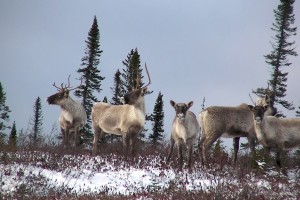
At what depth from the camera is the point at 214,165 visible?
15242 millimetres

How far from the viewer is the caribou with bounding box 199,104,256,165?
15.3 metres

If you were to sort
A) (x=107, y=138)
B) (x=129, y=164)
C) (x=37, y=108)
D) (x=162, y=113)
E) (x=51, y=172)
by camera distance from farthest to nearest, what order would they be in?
(x=37, y=108), (x=162, y=113), (x=107, y=138), (x=129, y=164), (x=51, y=172)

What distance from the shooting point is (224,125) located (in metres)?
15.4

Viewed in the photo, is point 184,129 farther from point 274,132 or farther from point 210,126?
point 274,132

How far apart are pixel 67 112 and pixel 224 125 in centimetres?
720

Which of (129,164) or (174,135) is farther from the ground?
(174,135)

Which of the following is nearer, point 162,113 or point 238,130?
point 238,130

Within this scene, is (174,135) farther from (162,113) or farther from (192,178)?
(162,113)

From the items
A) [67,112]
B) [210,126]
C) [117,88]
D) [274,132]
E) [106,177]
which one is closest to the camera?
[106,177]

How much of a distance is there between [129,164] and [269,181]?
15.1 ft

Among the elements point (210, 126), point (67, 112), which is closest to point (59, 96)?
point (67, 112)

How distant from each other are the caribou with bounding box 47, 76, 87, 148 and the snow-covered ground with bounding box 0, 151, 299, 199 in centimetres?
381

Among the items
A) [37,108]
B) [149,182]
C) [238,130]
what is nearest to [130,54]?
[238,130]

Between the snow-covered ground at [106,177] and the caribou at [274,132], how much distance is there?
3.42ft
